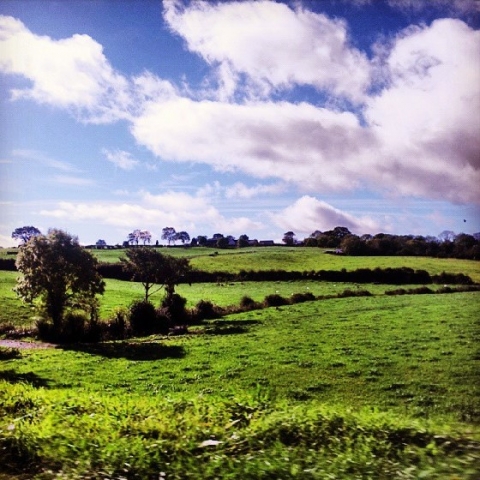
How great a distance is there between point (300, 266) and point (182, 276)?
23.2m

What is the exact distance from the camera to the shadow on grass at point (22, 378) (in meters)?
18.3

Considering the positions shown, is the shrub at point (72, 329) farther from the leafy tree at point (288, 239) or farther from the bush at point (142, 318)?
the leafy tree at point (288, 239)

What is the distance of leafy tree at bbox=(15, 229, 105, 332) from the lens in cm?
3262

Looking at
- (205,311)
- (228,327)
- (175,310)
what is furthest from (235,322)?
(175,310)

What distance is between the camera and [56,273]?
108ft

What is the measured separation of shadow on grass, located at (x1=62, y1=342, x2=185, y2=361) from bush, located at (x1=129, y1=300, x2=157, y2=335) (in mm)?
4720

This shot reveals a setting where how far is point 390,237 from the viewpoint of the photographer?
6344 cm

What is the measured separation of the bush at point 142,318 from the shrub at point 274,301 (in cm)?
1197

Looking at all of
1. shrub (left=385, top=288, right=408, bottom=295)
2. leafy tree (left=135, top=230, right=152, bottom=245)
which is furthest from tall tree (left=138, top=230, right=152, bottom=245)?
shrub (left=385, top=288, right=408, bottom=295)

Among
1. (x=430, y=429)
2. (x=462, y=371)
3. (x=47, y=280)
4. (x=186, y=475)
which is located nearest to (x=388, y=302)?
(x=462, y=371)

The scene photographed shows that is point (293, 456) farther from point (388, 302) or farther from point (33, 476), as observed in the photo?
point (388, 302)

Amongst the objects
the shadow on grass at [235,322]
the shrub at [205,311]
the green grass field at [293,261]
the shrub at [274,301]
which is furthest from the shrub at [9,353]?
the shrub at [274,301]

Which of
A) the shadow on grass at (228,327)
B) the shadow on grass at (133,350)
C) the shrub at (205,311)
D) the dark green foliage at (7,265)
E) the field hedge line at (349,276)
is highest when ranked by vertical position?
the dark green foliage at (7,265)

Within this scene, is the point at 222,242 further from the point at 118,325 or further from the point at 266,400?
the point at 266,400
